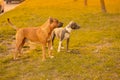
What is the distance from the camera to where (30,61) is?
11625 millimetres

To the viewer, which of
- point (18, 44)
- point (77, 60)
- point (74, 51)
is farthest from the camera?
point (74, 51)

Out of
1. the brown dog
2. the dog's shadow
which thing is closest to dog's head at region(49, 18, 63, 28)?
the brown dog

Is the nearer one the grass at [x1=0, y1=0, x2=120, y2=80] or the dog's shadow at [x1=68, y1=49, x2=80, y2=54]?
the grass at [x1=0, y1=0, x2=120, y2=80]

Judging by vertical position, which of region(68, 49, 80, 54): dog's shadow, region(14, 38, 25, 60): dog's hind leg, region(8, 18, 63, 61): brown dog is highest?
region(8, 18, 63, 61): brown dog

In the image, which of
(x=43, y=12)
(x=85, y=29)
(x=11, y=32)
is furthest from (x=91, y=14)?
(x=11, y=32)

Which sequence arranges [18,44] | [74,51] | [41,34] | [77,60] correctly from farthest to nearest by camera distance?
[74,51]
[18,44]
[41,34]
[77,60]

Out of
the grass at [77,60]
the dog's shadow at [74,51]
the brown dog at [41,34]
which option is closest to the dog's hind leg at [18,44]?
the brown dog at [41,34]

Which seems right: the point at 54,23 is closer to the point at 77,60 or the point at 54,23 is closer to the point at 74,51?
the point at 77,60

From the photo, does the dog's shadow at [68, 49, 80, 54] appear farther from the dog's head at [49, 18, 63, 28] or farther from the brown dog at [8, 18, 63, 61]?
the dog's head at [49, 18, 63, 28]

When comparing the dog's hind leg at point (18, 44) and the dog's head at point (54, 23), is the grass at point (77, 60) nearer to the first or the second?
the dog's hind leg at point (18, 44)

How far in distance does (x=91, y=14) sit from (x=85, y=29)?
5469mm

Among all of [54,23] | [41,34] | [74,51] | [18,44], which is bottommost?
[74,51]

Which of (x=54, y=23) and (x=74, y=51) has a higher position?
(x=54, y=23)

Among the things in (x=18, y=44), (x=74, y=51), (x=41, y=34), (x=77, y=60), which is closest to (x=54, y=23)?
(x=41, y=34)
